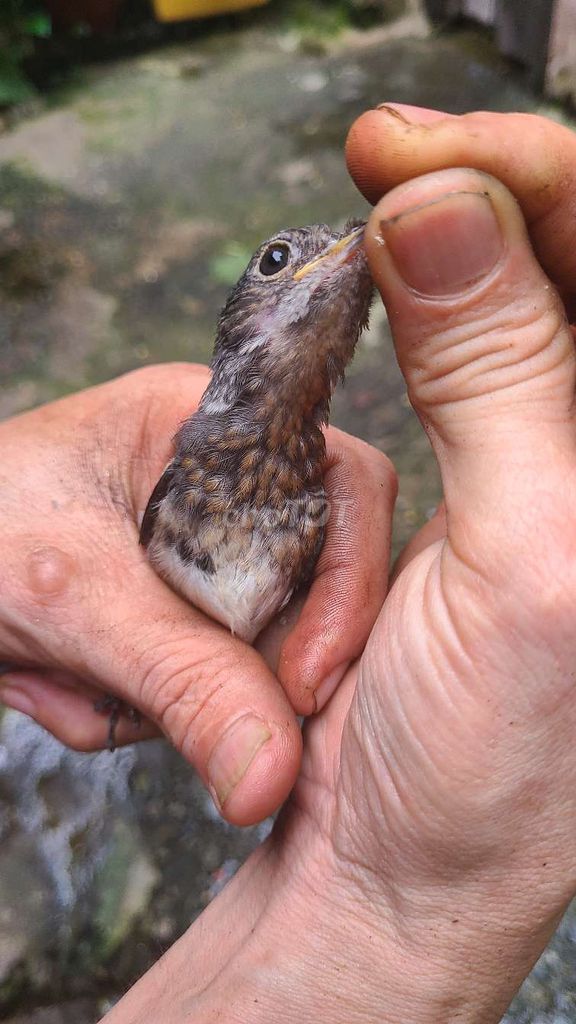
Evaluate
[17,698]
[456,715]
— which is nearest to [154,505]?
[17,698]

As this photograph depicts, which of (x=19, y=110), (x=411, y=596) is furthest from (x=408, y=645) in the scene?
(x=19, y=110)

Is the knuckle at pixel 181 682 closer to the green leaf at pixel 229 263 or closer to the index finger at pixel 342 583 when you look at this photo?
the index finger at pixel 342 583

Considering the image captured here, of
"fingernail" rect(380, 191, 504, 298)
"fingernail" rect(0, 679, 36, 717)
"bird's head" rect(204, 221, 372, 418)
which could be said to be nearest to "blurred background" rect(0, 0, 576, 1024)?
"fingernail" rect(0, 679, 36, 717)

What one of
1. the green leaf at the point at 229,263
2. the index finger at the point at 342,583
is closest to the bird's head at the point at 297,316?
the index finger at the point at 342,583

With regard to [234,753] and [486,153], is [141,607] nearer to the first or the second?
[234,753]

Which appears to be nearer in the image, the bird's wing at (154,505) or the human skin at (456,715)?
the human skin at (456,715)

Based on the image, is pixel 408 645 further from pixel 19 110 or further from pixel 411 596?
pixel 19 110
